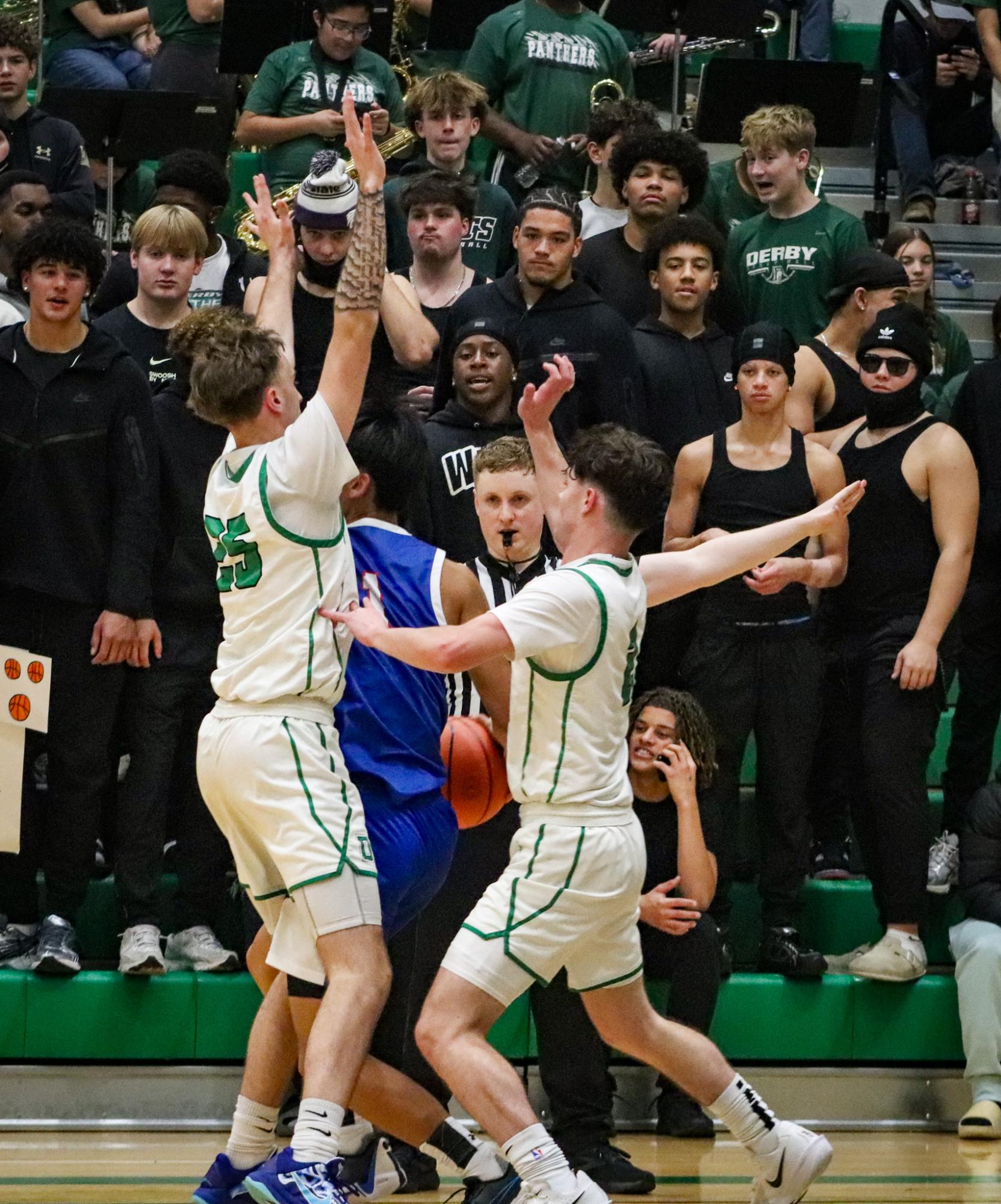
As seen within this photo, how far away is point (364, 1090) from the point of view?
500 centimetres

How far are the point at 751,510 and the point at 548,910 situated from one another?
2658 mm

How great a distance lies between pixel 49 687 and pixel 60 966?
0.99 m

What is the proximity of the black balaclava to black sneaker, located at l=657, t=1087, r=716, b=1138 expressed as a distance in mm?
2609

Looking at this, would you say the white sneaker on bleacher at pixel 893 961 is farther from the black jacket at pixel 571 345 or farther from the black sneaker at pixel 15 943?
the black sneaker at pixel 15 943

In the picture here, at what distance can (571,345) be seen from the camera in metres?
7.41

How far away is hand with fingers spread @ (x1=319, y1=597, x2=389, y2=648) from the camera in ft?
15.2

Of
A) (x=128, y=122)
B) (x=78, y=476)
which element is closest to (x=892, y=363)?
(x=78, y=476)

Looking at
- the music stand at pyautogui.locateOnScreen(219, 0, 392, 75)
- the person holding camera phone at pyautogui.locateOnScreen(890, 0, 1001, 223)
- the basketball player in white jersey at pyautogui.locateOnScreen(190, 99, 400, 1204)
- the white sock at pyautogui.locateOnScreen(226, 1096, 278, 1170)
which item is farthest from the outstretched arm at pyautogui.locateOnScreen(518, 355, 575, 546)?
the person holding camera phone at pyautogui.locateOnScreen(890, 0, 1001, 223)

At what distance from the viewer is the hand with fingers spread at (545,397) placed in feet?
16.8

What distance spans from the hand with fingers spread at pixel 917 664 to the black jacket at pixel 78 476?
8.79ft

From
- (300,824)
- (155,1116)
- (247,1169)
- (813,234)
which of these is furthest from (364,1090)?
(813,234)

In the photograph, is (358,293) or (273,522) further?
(358,293)

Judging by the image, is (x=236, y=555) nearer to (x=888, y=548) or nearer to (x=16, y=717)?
(x=16, y=717)

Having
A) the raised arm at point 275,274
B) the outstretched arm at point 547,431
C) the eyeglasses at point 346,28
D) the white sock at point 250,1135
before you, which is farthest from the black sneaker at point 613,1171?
the eyeglasses at point 346,28
